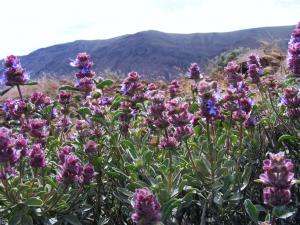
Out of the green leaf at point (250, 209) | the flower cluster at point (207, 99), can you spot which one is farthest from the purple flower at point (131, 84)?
the green leaf at point (250, 209)

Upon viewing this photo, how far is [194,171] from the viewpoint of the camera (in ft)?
10.6

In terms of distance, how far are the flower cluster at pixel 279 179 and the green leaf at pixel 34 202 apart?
4.75ft

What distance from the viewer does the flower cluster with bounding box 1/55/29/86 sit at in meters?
4.42

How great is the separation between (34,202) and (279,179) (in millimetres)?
1560

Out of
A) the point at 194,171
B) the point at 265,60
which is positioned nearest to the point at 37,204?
the point at 194,171

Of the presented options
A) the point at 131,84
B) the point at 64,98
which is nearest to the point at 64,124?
the point at 64,98

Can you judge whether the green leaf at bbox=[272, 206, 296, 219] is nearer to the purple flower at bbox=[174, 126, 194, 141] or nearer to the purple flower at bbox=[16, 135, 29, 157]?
the purple flower at bbox=[174, 126, 194, 141]

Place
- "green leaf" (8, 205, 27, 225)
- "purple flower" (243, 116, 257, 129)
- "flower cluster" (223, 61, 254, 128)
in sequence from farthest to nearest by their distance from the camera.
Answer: "purple flower" (243, 116, 257, 129)
"flower cluster" (223, 61, 254, 128)
"green leaf" (8, 205, 27, 225)

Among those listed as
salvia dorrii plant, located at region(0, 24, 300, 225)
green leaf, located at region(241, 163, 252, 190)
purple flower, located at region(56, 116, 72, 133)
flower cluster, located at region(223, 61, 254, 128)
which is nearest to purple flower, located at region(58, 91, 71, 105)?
purple flower, located at region(56, 116, 72, 133)

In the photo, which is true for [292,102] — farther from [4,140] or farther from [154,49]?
[154,49]

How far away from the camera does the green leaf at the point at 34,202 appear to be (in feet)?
9.36

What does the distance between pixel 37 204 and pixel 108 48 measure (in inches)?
6436

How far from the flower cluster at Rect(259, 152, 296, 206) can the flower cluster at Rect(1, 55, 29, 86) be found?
116 inches

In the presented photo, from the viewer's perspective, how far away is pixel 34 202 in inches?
113
